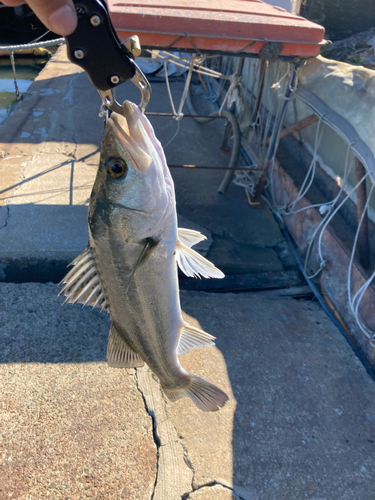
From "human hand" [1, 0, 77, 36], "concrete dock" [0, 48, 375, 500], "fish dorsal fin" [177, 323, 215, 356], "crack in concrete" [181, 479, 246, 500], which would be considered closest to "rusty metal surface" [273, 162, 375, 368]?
"concrete dock" [0, 48, 375, 500]

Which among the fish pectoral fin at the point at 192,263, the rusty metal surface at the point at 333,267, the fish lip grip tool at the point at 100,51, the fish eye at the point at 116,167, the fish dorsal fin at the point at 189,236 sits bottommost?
the rusty metal surface at the point at 333,267

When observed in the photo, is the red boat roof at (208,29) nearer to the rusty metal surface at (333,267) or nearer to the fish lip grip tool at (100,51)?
the rusty metal surface at (333,267)

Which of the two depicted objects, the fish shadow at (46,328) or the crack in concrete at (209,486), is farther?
the fish shadow at (46,328)

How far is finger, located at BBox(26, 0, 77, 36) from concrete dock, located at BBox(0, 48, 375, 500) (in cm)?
231

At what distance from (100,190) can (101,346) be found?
1729 mm

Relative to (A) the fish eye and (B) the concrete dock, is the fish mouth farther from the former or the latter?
(B) the concrete dock

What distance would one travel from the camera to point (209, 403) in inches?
81.0

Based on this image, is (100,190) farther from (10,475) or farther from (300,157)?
(300,157)

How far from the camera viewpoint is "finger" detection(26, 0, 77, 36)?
1.34m

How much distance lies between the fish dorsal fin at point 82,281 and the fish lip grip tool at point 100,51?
2.45ft

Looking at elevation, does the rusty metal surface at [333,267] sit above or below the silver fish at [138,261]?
below

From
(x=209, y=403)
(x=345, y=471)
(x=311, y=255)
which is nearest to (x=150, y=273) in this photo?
(x=209, y=403)

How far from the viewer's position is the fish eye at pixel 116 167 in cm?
157

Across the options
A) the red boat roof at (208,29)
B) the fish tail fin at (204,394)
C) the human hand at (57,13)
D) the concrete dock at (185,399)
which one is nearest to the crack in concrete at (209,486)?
the concrete dock at (185,399)
